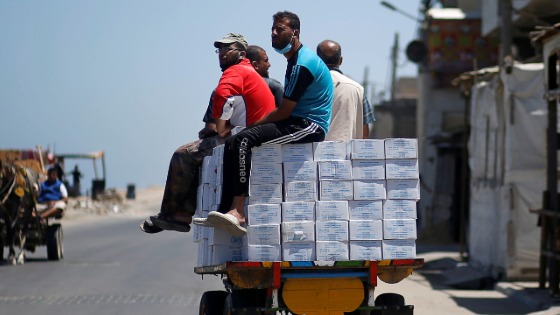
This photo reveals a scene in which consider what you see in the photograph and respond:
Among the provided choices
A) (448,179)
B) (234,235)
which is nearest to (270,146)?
(234,235)

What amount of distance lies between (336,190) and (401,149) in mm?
596

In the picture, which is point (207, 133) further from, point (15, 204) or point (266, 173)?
point (15, 204)

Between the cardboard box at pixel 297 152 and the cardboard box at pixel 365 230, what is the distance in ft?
1.93

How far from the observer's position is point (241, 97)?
10117 mm

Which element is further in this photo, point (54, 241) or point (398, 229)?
point (54, 241)

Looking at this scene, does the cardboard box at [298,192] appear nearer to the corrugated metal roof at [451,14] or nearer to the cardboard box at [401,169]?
the cardboard box at [401,169]

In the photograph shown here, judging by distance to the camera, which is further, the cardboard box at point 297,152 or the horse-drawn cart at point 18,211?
the horse-drawn cart at point 18,211

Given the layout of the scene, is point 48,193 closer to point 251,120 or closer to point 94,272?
point 94,272

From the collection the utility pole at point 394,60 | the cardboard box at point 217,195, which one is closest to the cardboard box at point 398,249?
the cardboard box at point 217,195

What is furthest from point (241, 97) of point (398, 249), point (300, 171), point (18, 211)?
point (18, 211)

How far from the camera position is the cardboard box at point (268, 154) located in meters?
9.08

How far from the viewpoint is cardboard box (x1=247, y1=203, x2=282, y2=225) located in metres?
9.02

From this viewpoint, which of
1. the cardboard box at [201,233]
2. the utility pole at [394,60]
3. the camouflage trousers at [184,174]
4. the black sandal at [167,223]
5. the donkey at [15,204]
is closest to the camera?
the cardboard box at [201,233]

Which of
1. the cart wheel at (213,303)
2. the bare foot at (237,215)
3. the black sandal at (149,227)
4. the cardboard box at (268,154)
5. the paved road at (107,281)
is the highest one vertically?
the cardboard box at (268,154)
